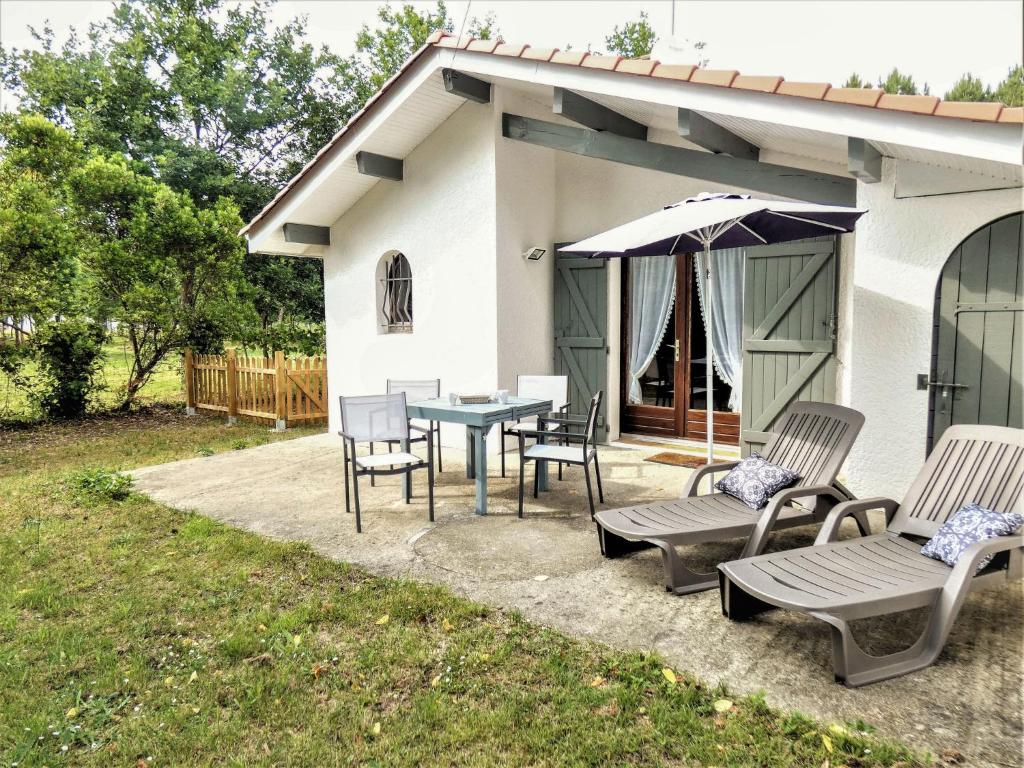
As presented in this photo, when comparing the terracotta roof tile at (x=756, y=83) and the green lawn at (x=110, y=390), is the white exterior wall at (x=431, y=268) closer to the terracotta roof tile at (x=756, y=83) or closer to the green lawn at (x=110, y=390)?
the terracotta roof tile at (x=756, y=83)

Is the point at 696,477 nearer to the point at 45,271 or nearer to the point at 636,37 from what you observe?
the point at 45,271

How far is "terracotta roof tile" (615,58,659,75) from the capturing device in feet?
15.0

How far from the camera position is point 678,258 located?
6.96 m

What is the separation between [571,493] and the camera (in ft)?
17.6

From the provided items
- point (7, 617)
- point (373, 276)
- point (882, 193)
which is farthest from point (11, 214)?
point (882, 193)

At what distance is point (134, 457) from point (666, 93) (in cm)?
656

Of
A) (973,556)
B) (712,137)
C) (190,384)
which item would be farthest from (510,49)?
(190,384)

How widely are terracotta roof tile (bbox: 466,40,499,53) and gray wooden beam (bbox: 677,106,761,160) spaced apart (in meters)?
1.85

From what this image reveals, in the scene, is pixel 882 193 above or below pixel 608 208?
below

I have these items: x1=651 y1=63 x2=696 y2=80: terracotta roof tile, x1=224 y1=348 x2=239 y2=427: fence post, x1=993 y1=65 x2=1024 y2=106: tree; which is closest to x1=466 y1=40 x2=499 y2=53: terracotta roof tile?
x1=651 y1=63 x2=696 y2=80: terracotta roof tile

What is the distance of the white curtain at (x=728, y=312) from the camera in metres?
6.51

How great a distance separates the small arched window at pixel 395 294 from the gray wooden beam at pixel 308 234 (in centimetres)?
89

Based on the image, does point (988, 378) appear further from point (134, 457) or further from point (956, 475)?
point (134, 457)

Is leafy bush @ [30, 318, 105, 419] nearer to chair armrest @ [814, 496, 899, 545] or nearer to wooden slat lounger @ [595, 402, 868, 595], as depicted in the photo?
wooden slat lounger @ [595, 402, 868, 595]
